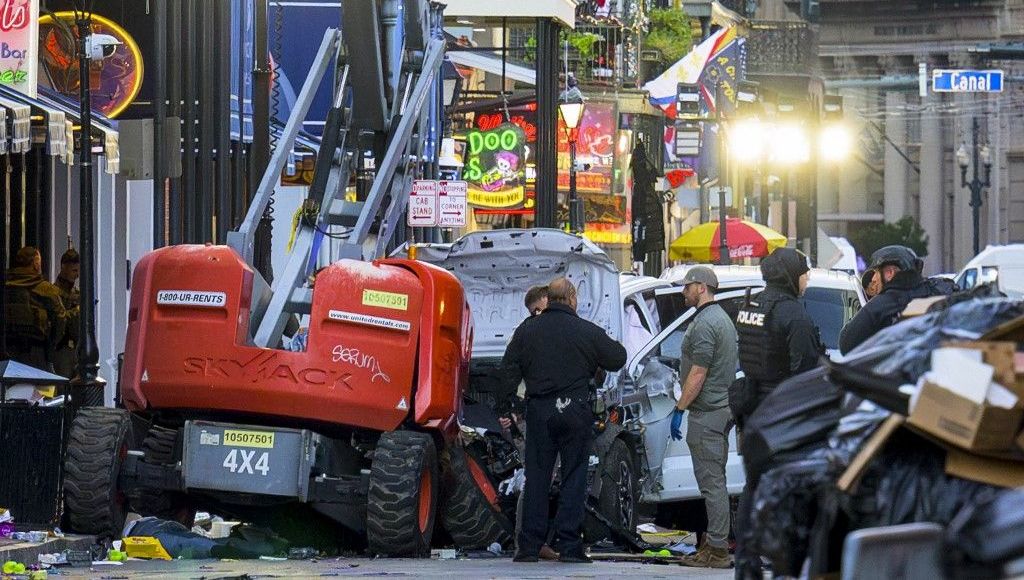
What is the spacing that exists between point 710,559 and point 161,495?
3648 mm

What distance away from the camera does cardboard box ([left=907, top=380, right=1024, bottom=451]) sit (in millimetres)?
6891

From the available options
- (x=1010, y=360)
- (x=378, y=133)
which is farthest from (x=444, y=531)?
(x=1010, y=360)

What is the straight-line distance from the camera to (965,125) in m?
113

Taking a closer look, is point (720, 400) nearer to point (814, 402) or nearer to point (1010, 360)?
point (814, 402)

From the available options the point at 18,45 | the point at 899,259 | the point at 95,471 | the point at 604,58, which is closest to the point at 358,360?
the point at 95,471

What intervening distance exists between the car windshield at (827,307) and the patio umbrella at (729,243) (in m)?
25.0

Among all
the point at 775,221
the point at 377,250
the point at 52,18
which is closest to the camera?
the point at 377,250

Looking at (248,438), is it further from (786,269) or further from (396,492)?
(786,269)

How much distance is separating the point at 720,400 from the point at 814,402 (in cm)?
661

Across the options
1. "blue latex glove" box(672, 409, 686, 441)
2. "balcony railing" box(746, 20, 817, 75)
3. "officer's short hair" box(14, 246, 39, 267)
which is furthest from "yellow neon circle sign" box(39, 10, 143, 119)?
"balcony railing" box(746, 20, 817, 75)

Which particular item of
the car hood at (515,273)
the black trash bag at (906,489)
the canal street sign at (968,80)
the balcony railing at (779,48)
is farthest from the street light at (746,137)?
the black trash bag at (906,489)

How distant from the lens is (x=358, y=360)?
45.1ft

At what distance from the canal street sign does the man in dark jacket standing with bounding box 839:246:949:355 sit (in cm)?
4443

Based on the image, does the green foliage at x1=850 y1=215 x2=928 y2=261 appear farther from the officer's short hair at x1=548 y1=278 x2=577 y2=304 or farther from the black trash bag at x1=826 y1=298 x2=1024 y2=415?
the black trash bag at x1=826 y1=298 x2=1024 y2=415
